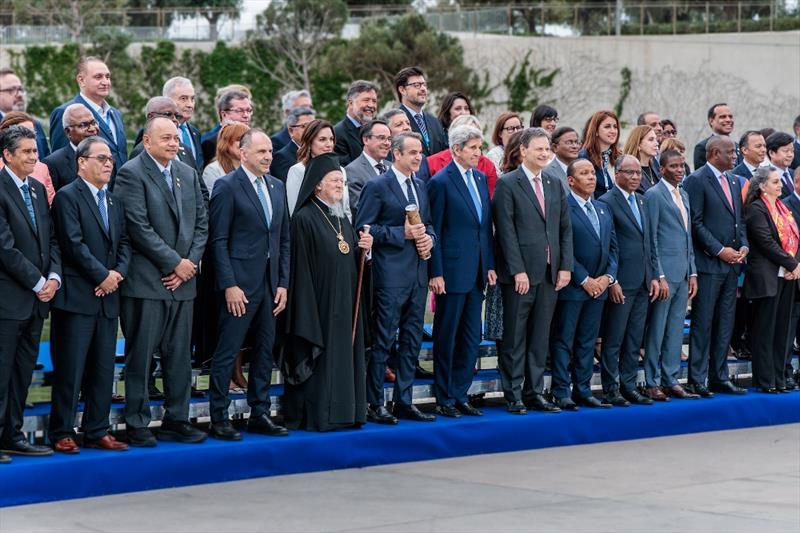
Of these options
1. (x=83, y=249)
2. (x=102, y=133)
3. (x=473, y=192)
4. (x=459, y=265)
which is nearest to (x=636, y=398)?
(x=459, y=265)

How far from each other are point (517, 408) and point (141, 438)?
256 cm

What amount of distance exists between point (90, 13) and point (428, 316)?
83.1ft

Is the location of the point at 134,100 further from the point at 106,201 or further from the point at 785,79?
the point at 106,201

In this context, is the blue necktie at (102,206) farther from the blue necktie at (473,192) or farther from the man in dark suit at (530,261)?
the man in dark suit at (530,261)

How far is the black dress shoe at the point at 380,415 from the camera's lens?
7980 mm

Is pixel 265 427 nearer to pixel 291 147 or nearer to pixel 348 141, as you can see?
pixel 291 147

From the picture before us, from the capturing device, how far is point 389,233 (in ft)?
26.1

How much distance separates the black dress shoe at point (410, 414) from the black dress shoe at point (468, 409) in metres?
0.27

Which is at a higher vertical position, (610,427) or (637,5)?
(637,5)

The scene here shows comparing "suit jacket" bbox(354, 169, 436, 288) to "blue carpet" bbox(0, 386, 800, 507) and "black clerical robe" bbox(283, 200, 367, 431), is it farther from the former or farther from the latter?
"blue carpet" bbox(0, 386, 800, 507)

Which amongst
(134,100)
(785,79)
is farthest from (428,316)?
(134,100)

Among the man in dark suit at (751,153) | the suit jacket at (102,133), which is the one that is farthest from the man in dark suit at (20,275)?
the man in dark suit at (751,153)

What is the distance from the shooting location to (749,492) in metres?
7.11

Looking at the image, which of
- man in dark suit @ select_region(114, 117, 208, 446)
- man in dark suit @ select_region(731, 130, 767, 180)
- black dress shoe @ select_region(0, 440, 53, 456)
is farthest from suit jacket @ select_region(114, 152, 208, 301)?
man in dark suit @ select_region(731, 130, 767, 180)
